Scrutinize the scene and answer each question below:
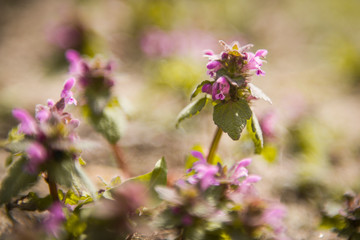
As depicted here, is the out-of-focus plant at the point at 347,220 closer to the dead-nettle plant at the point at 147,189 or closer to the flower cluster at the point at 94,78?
the dead-nettle plant at the point at 147,189

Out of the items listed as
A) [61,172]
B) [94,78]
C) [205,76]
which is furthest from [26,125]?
[205,76]

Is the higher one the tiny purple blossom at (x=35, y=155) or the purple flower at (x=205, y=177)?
the purple flower at (x=205, y=177)

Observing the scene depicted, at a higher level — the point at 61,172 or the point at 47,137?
the point at 47,137

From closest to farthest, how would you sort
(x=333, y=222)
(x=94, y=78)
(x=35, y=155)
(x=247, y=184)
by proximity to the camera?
(x=35, y=155) < (x=247, y=184) < (x=333, y=222) < (x=94, y=78)

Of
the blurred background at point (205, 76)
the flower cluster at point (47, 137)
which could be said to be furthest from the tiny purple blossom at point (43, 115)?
the blurred background at point (205, 76)

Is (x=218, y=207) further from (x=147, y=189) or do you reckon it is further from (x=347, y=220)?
(x=347, y=220)

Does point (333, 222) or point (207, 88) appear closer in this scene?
point (207, 88)

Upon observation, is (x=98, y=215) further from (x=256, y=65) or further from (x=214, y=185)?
(x=256, y=65)
